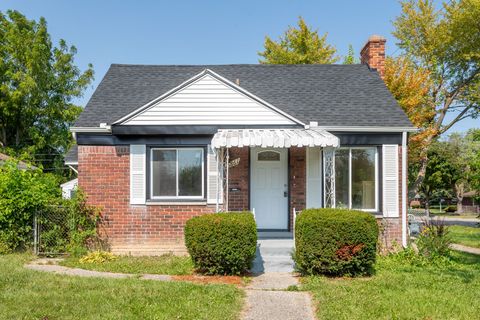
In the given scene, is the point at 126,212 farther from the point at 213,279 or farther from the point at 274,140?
the point at 274,140

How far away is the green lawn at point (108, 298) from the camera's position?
5.80 meters

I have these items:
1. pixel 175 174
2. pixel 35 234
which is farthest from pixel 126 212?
pixel 35 234

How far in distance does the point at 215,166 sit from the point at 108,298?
16.7 ft

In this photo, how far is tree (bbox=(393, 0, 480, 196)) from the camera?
86.7ft

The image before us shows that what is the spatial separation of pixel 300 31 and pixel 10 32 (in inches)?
876

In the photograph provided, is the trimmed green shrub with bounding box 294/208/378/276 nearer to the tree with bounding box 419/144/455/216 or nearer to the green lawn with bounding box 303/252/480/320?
the green lawn with bounding box 303/252/480/320

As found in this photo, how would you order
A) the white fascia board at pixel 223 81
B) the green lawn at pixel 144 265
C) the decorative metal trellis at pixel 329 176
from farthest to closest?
1. the white fascia board at pixel 223 81
2. the decorative metal trellis at pixel 329 176
3. the green lawn at pixel 144 265

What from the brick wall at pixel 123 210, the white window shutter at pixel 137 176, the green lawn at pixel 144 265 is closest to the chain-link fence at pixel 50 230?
the green lawn at pixel 144 265

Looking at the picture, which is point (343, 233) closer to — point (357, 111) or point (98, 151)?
point (357, 111)

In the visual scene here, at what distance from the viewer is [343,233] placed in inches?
318

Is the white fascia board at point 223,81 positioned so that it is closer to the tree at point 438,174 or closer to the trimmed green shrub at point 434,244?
the trimmed green shrub at point 434,244

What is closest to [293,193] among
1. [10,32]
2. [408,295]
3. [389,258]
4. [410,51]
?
[389,258]

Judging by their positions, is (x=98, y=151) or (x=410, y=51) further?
(x=410, y=51)

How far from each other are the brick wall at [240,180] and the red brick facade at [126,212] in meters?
0.75
